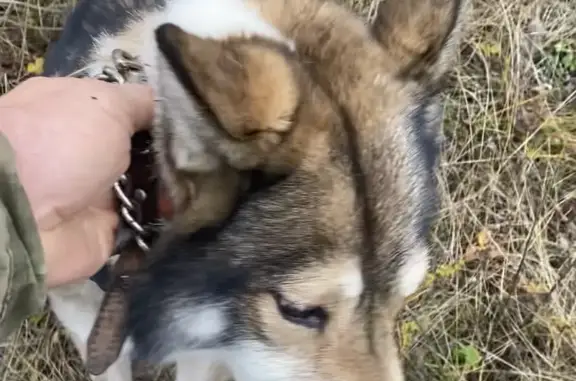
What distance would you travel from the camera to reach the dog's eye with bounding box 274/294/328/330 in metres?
1.43

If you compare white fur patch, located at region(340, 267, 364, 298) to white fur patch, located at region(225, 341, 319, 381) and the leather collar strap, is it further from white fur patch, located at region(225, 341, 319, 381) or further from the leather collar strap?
the leather collar strap

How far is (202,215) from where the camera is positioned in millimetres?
1434

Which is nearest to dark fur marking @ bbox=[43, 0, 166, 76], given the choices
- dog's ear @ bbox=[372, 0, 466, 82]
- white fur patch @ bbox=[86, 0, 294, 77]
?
white fur patch @ bbox=[86, 0, 294, 77]

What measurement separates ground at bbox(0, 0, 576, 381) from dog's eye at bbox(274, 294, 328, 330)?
114 centimetres

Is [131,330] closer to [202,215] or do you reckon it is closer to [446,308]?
[202,215]

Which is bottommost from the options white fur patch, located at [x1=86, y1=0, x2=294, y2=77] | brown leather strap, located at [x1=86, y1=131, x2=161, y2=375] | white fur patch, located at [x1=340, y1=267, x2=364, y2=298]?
brown leather strap, located at [x1=86, y1=131, x2=161, y2=375]

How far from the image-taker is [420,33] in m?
1.52

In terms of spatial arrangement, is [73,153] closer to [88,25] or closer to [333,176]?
[333,176]

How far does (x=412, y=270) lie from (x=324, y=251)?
0.21 meters

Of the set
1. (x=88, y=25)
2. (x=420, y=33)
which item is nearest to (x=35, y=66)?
(x=88, y=25)

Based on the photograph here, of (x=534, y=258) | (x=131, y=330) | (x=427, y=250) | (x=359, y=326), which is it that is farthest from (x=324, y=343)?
(x=534, y=258)

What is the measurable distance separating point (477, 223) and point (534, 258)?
0.20 metres

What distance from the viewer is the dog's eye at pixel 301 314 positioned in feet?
4.70

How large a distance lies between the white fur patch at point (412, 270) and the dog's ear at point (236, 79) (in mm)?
349
